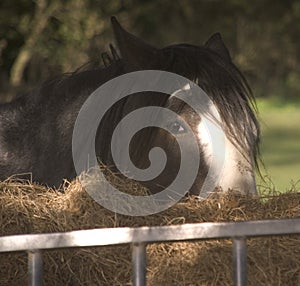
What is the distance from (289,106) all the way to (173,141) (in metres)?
23.9

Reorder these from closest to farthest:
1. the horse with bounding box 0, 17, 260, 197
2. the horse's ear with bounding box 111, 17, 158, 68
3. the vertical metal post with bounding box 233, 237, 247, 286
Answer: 1. the vertical metal post with bounding box 233, 237, 247, 286
2. the horse with bounding box 0, 17, 260, 197
3. the horse's ear with bounding box 111, 17, 158, 68

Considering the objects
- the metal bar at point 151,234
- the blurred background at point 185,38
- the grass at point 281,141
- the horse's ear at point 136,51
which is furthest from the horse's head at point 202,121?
the grass at point 281,141

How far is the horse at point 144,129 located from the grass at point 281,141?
782 centimetres

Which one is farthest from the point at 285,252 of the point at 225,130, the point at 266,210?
the point at 225,130

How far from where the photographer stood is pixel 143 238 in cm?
331

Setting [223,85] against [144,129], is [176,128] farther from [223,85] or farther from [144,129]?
[223,85]

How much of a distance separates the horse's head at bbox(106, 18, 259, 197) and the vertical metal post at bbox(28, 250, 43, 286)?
1.39 m

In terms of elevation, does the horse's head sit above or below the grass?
below

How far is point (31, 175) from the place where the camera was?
16.9 feet

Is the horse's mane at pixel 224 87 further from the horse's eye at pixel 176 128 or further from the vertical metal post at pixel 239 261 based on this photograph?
the vertical metal post at pixel 239 261

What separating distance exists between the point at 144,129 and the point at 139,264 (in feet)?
5.49

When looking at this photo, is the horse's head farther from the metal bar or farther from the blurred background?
the blurred background

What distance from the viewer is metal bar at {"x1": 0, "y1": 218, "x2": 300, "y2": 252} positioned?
3270 mm

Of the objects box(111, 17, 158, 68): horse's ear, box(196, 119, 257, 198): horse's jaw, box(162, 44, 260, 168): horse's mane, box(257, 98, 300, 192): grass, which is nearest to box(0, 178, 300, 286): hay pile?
box(196, 119, 257, 198): horse's jaw
